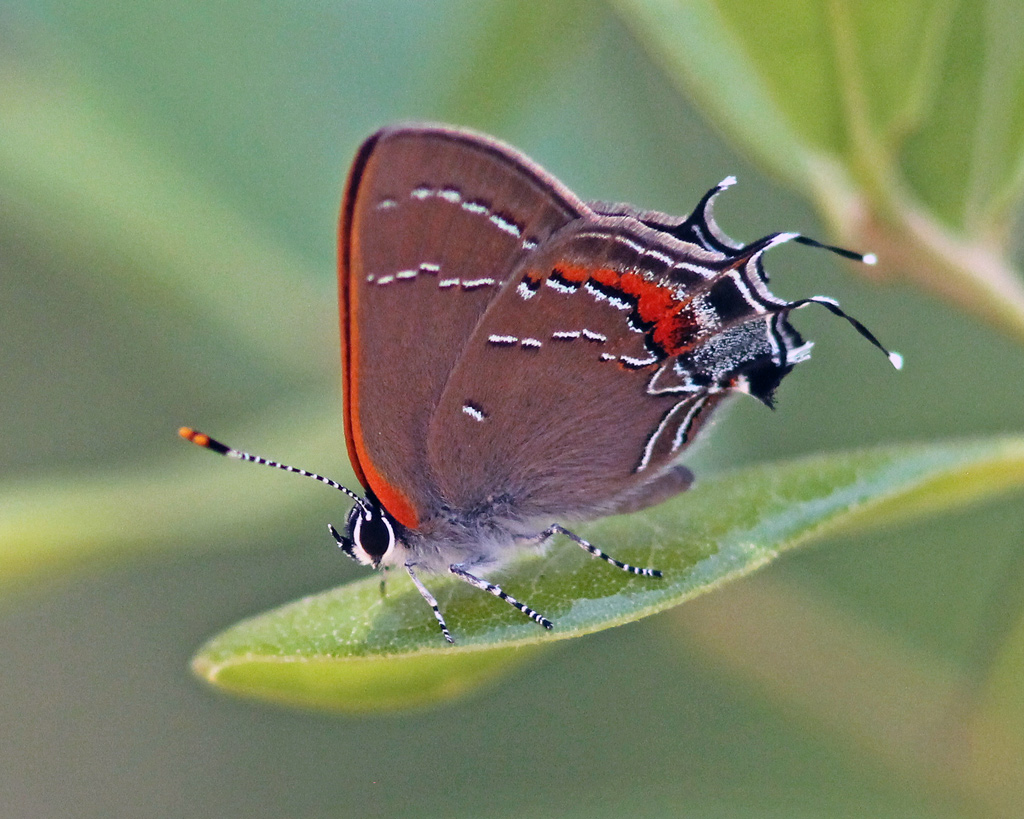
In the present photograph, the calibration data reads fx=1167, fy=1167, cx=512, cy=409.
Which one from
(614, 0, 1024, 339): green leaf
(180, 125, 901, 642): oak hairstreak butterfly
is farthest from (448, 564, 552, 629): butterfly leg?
(614, 0, 1024, 339): green leaf

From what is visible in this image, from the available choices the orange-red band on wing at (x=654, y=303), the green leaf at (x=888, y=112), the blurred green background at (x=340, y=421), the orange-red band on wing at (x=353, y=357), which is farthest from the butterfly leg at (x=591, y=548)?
the green leaf at (x=888, y=112)

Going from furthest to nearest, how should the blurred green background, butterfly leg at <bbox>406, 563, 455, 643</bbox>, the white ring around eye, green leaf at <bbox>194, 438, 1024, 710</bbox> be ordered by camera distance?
the blurred green background, the white ring around eye, butterfly leg at <bbox>406, 563, 455, 643</bbox>, green leaf at <bbox>194, 438, 1024, 710</bbox>

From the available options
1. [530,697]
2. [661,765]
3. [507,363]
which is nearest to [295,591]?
[530,697]

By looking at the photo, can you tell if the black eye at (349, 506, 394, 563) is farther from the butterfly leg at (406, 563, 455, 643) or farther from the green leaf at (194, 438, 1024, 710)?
the green leaf at (194, 438, 1024, 710)

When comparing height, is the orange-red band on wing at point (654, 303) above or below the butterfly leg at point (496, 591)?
above

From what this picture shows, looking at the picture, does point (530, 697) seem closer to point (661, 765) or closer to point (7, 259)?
point (661, 765)

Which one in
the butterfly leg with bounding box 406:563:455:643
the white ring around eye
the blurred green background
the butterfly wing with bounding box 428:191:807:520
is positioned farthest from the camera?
the blurred green background

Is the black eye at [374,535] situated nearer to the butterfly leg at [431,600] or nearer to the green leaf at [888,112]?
the butterfly leg at [431,600]
